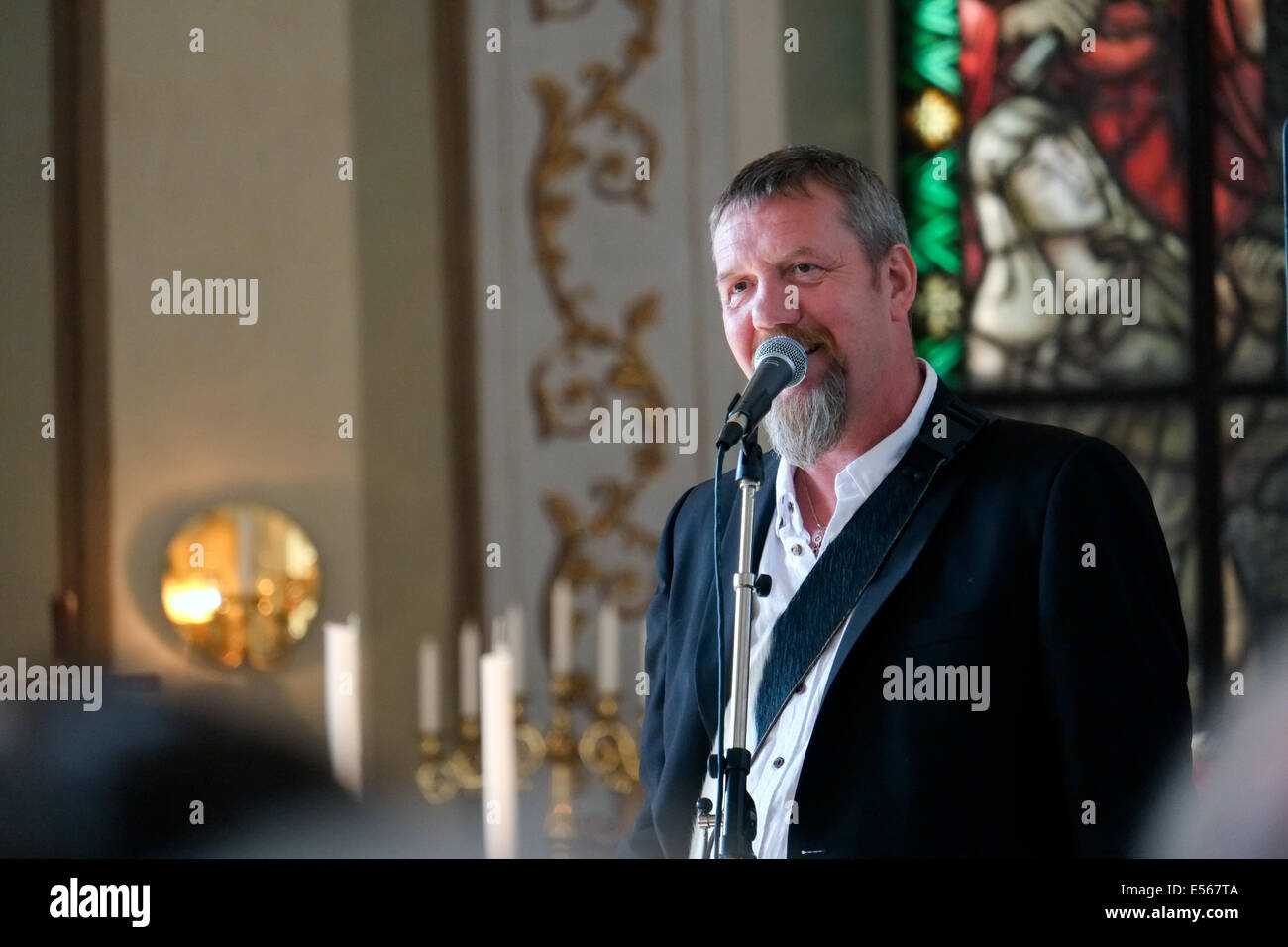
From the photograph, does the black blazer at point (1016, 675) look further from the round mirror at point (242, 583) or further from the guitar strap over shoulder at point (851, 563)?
the round mirror at point (242, 583)

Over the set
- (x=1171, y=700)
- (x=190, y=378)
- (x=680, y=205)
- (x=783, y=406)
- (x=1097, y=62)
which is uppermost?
(x=1097, y=62)

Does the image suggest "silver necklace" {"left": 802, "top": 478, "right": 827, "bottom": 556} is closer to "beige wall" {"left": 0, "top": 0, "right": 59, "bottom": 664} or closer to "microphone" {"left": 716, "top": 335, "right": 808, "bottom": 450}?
"microphone" {"left": 716, "top": 335, "right": 808, "bottom": 450}

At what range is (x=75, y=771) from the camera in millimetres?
3057

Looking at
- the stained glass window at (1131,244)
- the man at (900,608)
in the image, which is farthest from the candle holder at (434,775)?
the stained glass window at (1131,244)

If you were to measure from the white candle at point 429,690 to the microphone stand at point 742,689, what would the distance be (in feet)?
5.52

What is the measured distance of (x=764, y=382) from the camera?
65.6 inches

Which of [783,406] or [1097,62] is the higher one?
[1097,62]

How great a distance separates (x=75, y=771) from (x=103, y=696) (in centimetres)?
33

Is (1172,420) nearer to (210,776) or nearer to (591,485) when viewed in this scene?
(591,485)

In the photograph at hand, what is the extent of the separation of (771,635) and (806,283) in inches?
16.3

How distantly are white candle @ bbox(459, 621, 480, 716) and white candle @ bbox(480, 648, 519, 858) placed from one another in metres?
0.02

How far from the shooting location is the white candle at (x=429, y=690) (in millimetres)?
3266

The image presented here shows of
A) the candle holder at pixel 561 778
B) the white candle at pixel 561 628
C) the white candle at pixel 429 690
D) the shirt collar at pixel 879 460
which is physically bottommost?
the candle holder at pixel 561 778

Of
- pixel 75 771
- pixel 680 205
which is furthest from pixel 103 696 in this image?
pixel 680 205
